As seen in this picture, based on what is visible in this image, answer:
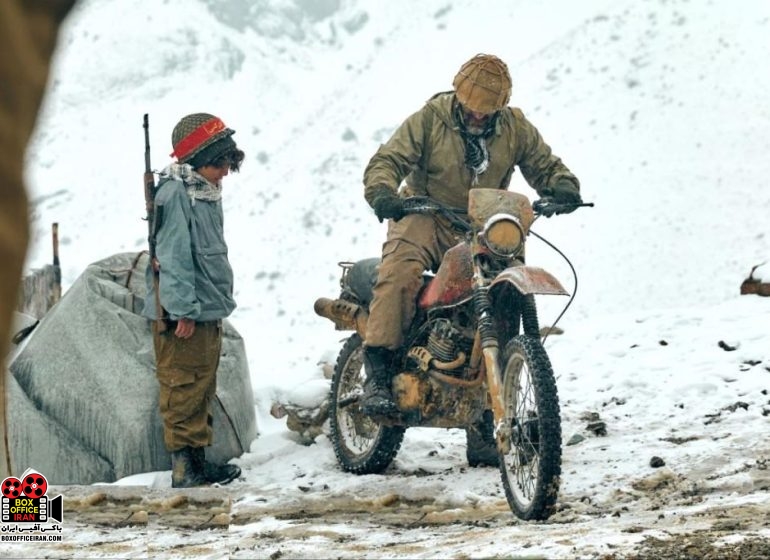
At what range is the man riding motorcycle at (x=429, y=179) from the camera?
6.67 metres

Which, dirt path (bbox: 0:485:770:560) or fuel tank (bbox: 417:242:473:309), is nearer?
Result: dirt path (bbox: 0:485:770:560)

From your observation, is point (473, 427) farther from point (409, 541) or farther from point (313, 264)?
point (313, 264)

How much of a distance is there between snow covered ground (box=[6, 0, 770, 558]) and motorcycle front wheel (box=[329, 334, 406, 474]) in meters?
0.16

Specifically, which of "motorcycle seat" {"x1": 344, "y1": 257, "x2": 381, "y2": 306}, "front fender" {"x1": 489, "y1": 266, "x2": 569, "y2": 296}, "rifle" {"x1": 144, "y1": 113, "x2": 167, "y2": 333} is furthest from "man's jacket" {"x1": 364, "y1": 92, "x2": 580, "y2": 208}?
"rifle" {"x1": 144, "y1": 113, "x2": 167, "y2": 333}

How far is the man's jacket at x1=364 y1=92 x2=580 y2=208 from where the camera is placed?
22.0 ft

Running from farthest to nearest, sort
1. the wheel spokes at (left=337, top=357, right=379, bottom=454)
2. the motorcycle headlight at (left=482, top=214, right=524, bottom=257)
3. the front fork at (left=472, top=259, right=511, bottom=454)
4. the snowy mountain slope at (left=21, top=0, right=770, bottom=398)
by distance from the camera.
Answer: the snowy mountain slope at (left=21, top=0, right=770, bottom=398) → the wheel spokes at (left=337, top=357, right=379, bottom=454) → the motorcycle headlight at (left=482, top=214, right=524, bottom=257) → the front fork at (left=472, top=259, right=511, bottom=454)

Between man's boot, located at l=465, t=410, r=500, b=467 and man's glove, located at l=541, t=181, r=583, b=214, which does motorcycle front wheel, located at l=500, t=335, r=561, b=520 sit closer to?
man's glove, located at l=541, t=181, r=583, b=214

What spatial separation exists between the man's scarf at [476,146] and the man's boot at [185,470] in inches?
90.2

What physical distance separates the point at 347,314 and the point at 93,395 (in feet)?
5.26

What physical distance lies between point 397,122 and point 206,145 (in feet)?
73.3

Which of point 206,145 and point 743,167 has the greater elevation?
point 743,167

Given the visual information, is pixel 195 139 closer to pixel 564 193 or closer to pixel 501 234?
pixel 501 234

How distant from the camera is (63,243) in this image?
1048 inches

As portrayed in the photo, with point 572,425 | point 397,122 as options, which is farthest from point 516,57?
point 572,425
